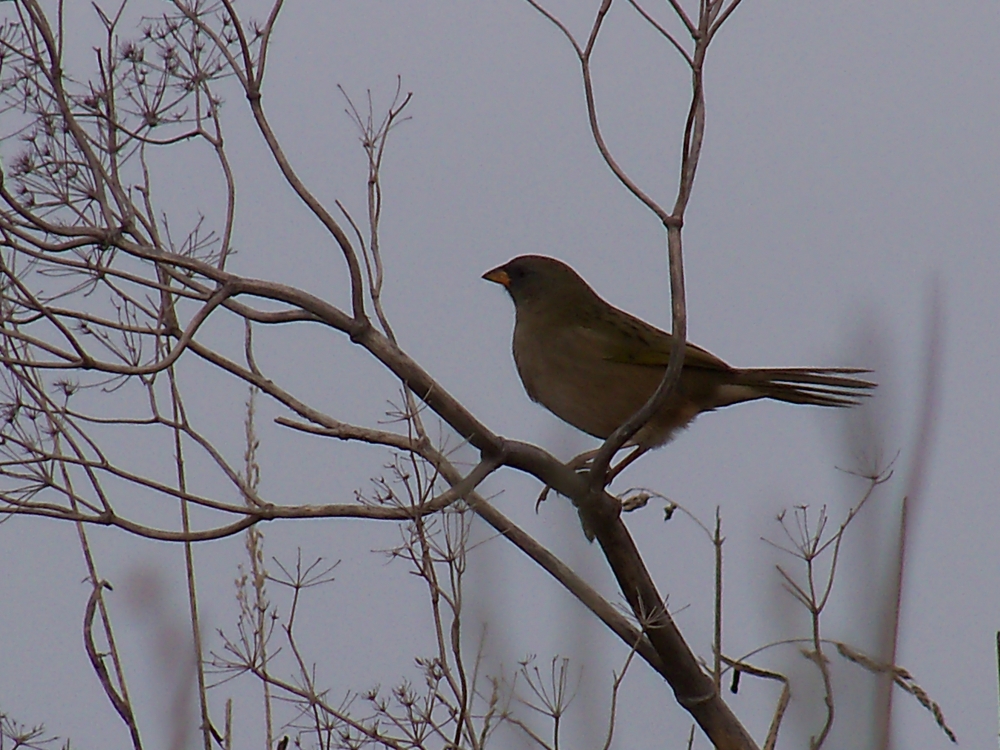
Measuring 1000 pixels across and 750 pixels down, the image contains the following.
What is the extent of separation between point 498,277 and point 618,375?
3.27 ft

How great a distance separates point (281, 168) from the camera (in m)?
3.37

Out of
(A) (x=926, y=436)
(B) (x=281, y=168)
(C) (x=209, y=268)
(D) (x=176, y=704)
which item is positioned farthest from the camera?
(B) (x=281, y=168)

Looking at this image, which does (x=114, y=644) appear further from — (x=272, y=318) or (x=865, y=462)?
(x=865, y=462)

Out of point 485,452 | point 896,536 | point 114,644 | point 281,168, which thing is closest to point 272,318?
point 281,168

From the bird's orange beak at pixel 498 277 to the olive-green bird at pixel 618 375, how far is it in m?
0.27

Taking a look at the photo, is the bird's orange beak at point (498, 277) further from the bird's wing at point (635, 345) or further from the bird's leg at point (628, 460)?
the bird's leg at point (628, 460)

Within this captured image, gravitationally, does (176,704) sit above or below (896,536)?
below

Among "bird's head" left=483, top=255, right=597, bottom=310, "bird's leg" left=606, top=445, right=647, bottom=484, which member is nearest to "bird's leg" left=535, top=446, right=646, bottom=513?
"bird's leg" left=606, top=445, right=647, bottom=484

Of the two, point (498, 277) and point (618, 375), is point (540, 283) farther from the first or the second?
point (618, 375)

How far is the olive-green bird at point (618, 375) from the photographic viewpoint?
4.89 meters

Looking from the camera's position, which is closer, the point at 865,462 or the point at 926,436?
the point at 926,436

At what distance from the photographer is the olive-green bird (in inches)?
192

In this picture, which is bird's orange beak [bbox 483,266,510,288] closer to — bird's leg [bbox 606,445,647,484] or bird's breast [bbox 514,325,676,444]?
bird's breast [bbox 514,325,676,444]

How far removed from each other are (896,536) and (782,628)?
0.35m
